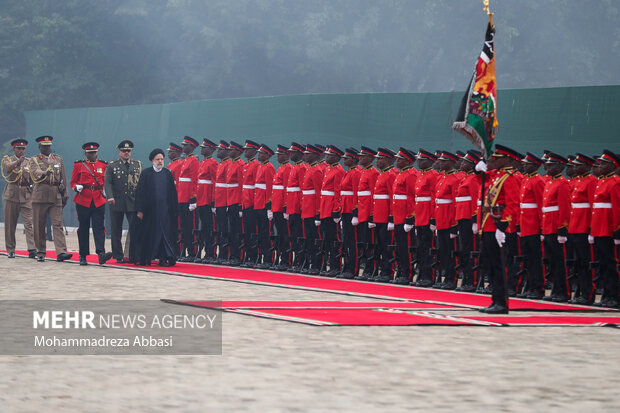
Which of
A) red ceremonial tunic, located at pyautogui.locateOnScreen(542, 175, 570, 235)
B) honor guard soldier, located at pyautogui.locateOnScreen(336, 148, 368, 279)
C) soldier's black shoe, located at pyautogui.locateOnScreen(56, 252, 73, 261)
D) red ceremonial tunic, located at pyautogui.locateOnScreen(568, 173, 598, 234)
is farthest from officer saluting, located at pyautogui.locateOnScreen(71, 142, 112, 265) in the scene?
red ceremonial tunic, located at pyautogui.locateOnScreen(568, 173, 598, 234)

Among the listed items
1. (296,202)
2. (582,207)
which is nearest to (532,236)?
(582,207)

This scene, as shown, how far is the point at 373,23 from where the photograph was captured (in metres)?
53.8

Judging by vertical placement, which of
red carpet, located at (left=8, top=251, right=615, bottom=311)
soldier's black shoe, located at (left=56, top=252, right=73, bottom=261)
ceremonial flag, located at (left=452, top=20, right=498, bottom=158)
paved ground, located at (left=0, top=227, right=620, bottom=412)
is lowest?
paved ground, located at (left=0, top=227, right=620, bottom=412)

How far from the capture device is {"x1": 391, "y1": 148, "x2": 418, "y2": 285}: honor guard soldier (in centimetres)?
1589

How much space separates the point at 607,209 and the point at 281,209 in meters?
6.05

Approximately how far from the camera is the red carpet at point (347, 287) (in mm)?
13250

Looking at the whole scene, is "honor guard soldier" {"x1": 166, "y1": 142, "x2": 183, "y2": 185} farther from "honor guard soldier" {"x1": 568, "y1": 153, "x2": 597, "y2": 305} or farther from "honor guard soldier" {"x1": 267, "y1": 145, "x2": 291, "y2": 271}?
"honor guard soldier" {"x1": 568, "y1": 153, "x2": 597, "y2": 305}

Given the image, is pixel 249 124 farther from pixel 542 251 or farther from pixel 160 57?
pixel 160 57

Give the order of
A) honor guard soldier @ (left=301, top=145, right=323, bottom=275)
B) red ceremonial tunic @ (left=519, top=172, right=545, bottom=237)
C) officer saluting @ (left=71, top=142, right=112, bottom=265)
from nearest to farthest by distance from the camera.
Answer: red ceremonial tunic @ (left=519, top=172, right=545, bottom=237) → honor guard soldier @ (left=301, top=145, right=323, bottom=275) → officer saluting @ (left=71, top=142, right=112, bottom=265)

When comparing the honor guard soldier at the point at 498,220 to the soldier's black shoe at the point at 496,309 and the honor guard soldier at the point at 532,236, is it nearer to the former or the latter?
the soldier's black shoe at the point at 496,309

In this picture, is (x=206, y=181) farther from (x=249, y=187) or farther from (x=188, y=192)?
(x=249, y=187)

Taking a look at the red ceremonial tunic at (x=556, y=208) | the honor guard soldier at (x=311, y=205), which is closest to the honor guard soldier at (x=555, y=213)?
the red ceremonial tunic at (x=556, y=208)

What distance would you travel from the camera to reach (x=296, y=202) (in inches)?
691

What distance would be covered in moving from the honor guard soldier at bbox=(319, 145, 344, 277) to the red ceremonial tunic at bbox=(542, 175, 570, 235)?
Answer: 374 cm
